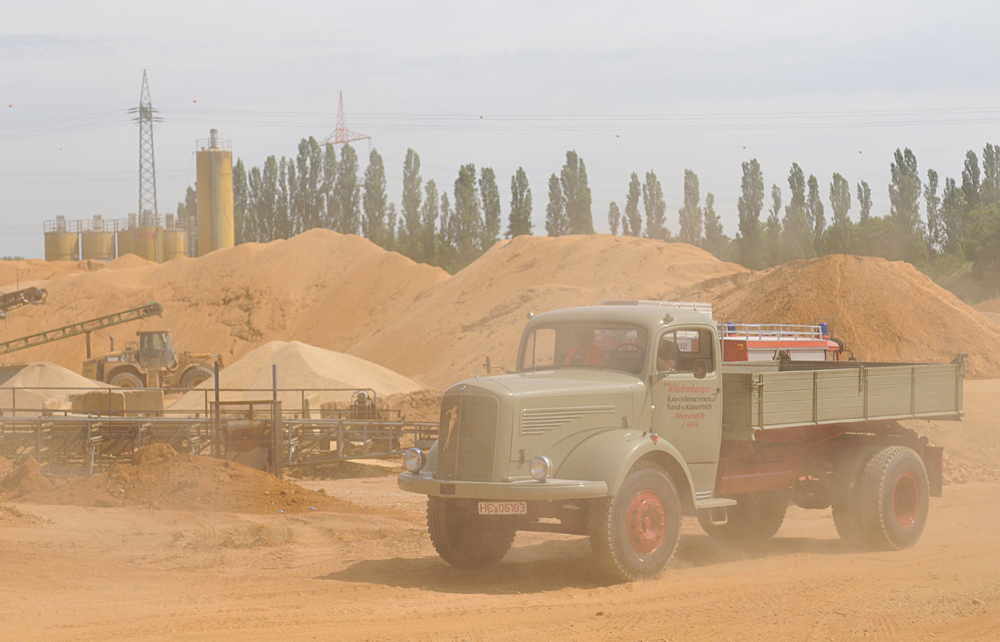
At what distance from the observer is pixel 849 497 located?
11906 millimetres

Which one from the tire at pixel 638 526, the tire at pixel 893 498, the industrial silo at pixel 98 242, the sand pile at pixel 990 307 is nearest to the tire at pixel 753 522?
the tire at pixel 893 498

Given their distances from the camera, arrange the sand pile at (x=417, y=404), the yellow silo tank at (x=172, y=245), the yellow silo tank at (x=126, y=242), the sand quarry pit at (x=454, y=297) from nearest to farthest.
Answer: the sand pile at (x=417, y=404) → the sand quarry pit at (x=454, y=297) → the yellow silo tank at (x=172, y=245) → the yellow silo tank at (x=126, y=242)

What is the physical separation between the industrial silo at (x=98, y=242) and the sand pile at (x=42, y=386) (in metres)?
62.9

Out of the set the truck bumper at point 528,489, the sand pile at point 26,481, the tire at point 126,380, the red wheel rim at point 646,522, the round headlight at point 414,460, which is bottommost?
the sand pile at point 26,481

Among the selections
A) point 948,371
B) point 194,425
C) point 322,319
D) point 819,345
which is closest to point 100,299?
point 322,319

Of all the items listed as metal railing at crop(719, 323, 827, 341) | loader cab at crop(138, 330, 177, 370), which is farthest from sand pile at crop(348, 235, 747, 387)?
metal railing at crop(719, 323, 827, 341)

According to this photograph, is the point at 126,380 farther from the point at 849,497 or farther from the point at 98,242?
the point at 98,242

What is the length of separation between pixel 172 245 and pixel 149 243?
6.85 ft

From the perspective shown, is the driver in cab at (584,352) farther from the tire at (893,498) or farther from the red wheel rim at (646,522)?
the tire at (893,498)

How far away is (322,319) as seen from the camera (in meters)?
68.0

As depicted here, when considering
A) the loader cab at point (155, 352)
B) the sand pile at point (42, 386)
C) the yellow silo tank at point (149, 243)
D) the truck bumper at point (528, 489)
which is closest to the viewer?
the truck bumper at point (528, 489)

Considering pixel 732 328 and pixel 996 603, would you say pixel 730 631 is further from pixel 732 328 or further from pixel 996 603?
pixel 732 328

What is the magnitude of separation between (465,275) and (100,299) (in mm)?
29631

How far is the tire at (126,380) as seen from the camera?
40875 mm
